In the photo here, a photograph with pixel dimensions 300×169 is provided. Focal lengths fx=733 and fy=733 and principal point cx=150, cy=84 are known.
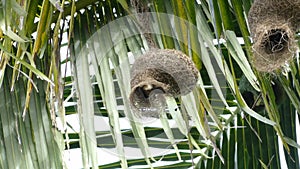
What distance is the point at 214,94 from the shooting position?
4.41ft

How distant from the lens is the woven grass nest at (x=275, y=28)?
827 mm

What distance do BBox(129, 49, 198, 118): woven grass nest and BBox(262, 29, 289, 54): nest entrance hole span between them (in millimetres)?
92

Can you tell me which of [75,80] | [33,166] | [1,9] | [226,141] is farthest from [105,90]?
[226,141]

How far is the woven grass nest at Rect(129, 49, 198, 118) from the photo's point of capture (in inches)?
33.9

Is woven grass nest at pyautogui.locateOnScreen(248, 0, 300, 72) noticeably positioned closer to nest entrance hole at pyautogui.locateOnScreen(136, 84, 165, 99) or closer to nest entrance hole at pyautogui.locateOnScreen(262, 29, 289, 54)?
nest entrance hole at pyautogui.locateOnScreen(262, 29, 289, 54)

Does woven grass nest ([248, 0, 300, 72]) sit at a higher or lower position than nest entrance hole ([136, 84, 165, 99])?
higher

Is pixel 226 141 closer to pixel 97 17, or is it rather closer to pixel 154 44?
pixel 97 17

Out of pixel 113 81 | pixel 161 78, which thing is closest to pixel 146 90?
pixel 161 78

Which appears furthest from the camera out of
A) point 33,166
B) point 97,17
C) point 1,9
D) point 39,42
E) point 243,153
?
point 243,153

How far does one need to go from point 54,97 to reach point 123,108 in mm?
156

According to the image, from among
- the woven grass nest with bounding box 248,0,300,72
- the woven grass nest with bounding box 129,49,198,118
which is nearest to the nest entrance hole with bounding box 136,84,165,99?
the woven grass nest with bounding box 129,49,198,118

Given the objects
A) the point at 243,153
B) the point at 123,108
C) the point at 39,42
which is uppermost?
the point at 39,42

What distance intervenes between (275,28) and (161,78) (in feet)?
0.48

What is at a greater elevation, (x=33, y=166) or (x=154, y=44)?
(x=154, y=44)
